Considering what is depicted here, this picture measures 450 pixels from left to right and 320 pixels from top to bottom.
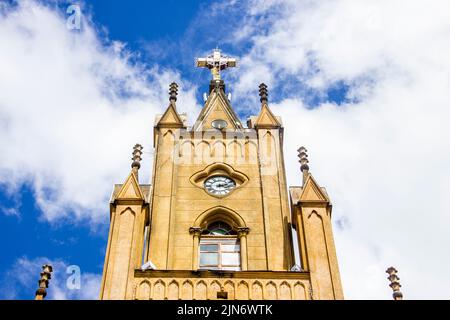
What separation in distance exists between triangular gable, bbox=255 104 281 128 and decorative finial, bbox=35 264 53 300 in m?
11.8

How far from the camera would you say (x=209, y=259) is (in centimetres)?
2475

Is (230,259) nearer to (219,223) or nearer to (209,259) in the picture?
(209,259)

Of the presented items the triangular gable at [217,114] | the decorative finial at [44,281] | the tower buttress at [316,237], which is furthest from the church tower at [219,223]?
the decorative finial at [44,281]

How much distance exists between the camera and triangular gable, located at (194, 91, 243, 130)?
1315 inches

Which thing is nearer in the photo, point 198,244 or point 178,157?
point 198,244

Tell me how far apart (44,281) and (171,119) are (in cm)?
1105

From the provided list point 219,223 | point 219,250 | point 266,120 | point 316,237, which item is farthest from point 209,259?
point 266,120

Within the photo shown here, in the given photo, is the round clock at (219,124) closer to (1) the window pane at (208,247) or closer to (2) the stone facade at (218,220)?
(2) the stone facade at (218,220)

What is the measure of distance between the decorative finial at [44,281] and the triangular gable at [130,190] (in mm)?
3508

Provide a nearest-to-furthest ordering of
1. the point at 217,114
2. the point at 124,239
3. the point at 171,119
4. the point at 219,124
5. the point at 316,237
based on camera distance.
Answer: the point at 124,239
the point at 316,237
the point at 171,119
the point at 219,124
the point at 217,114
